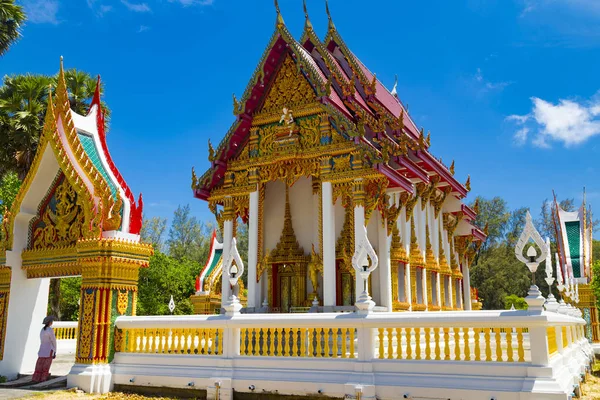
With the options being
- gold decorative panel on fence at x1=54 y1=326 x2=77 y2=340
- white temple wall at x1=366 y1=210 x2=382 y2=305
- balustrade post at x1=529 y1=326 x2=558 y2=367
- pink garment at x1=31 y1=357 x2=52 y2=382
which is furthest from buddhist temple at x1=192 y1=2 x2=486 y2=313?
gold decorative panel on fence at x1=54 y1=326 x2=77 y2=340

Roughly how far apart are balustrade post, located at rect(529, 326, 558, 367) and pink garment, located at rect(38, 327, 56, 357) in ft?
23.4

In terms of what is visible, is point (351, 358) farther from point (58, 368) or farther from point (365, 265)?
point (58, 368)

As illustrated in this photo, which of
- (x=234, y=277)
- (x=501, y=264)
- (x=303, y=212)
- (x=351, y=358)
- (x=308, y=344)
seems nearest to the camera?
(x=351, y=358)

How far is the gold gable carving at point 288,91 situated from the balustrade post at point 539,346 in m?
7.48

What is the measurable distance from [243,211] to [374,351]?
21.9 ft

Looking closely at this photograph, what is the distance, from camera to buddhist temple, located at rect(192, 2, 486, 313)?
11524 millimetres

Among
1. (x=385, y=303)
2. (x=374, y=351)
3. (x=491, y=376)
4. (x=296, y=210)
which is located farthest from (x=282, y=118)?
(x=491, y=376)

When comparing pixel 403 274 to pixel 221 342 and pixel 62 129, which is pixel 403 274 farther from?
pixel 62 129

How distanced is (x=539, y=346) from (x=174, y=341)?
5016 millimetres

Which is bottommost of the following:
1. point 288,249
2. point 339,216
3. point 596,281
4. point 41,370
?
point 41,370

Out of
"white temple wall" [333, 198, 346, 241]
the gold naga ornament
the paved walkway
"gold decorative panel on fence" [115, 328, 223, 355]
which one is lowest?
the paved walkway

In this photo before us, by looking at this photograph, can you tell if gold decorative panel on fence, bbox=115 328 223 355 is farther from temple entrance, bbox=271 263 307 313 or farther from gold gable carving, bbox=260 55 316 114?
gold gable carving, bbox=260 55 316 114

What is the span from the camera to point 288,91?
1255 centimetres

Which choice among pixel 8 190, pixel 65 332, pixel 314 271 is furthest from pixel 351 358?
pixel 8 190
